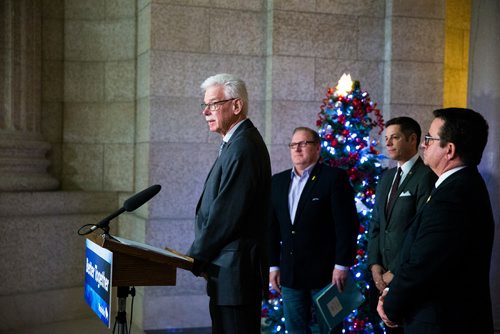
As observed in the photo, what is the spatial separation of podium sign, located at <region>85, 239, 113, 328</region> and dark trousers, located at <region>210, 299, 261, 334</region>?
1.97 ft

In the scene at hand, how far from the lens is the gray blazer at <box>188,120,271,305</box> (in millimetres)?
3133

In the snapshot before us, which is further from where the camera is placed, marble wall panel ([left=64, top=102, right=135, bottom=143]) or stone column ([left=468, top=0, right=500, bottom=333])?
marble wall panel ([left=64, top=102, right=135, bottom=143])

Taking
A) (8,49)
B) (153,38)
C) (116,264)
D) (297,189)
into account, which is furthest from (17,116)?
(116,264)

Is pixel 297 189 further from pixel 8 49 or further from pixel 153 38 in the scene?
pixel 8 49

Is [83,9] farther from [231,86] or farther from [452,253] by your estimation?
[452,253]

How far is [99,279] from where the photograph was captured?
2.88m

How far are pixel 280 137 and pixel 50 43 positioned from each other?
2615 millimetres

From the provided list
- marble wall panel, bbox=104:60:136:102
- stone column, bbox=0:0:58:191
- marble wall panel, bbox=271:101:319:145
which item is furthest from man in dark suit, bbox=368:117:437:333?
stone column, bbox=0:0:58:191

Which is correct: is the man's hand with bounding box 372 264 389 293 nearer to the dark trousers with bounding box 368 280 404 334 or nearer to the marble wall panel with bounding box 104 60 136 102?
the dark trousers with bounding box 368 280 404 334

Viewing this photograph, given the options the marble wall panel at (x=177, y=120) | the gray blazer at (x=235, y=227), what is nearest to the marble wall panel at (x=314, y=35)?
the marble wall panel at (x=177, y=120)

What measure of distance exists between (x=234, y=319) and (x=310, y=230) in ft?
4.66

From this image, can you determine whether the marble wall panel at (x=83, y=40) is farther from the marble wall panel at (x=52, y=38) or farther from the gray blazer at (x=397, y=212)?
the gray blazer at (x=397, y=212)

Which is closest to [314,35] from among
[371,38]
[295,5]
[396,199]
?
[295,5]

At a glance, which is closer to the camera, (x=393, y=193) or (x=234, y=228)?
(x=234, y=228)
